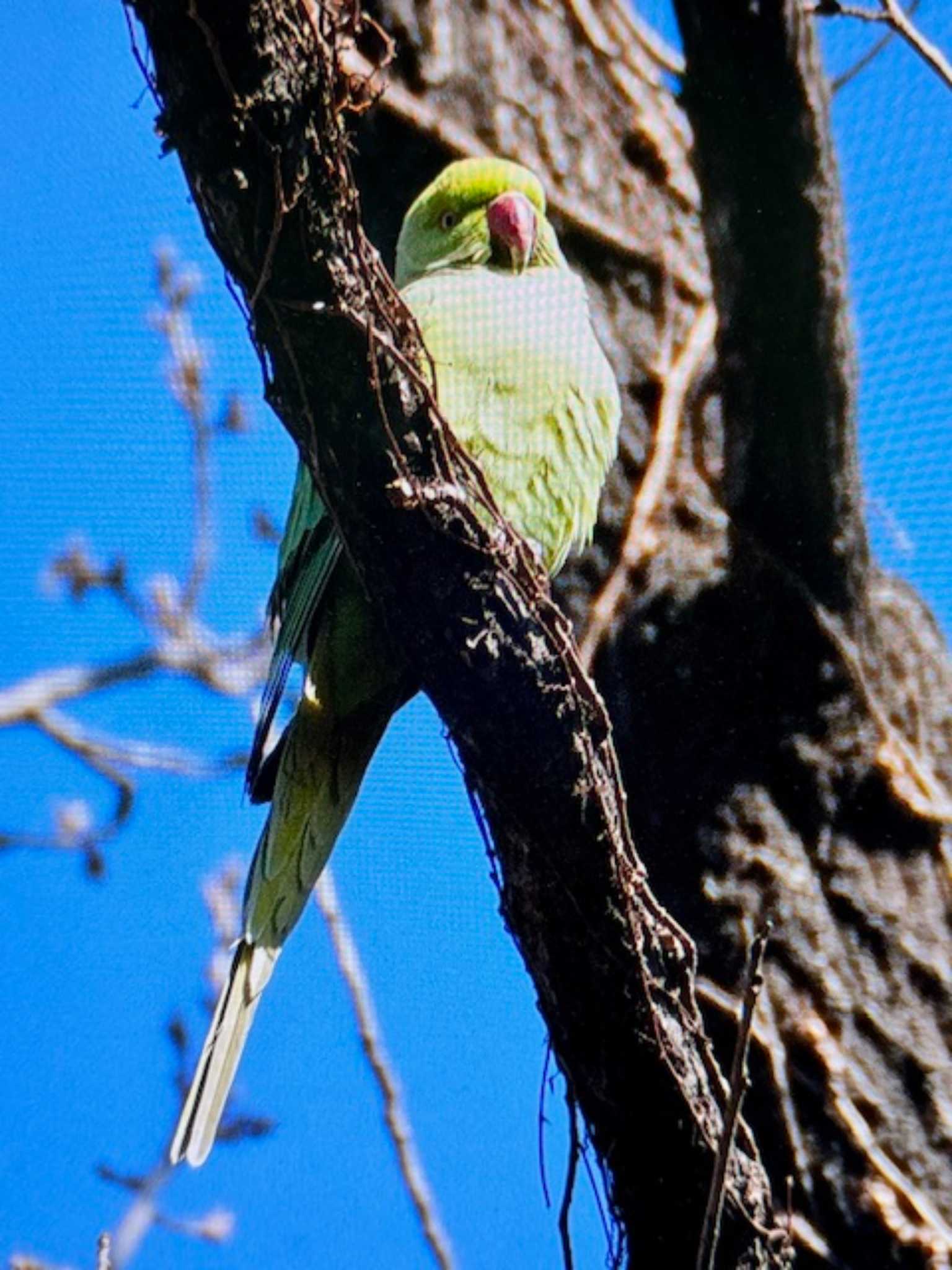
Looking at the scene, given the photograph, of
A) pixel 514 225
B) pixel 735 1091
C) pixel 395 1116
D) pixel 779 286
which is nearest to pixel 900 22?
pixel 779 286

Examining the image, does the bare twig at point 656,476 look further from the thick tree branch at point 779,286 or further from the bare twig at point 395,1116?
the bare twig at point 395,1116

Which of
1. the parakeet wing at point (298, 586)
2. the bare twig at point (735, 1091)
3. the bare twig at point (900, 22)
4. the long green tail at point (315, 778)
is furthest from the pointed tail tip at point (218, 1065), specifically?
the bare twig at point (900, 22)

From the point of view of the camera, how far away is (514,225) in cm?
212

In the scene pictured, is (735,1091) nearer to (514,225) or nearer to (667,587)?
(667,587)

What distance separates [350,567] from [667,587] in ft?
1.45

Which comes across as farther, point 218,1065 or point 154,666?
point 154,666

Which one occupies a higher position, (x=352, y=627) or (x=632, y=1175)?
(x=352, y=627)

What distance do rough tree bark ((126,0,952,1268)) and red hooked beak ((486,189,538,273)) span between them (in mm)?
121

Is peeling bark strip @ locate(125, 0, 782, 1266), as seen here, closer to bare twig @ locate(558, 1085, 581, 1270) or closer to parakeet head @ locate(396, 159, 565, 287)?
bare twig @ locate(558, 1085, 581, 1270)

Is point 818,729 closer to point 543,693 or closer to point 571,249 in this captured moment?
point 543,693

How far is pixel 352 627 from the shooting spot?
77.7 inches

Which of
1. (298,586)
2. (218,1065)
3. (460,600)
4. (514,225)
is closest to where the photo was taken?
(460,600)

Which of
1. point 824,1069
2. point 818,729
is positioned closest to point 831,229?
point 818,729

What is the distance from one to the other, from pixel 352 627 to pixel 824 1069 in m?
0.83
